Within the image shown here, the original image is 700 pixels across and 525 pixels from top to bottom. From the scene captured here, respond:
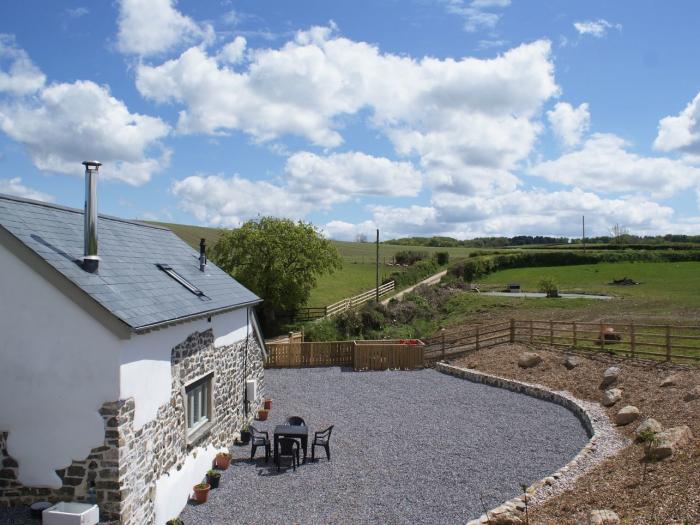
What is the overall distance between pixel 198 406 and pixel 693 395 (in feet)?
40.3

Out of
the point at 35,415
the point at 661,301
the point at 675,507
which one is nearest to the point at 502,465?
the point at 675,507

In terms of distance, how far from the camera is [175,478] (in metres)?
9.84

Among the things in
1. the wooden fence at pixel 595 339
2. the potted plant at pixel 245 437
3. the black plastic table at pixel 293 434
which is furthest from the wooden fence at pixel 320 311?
the black plastic table at pixel 293 434

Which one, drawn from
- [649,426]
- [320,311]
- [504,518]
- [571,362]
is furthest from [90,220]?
[320,311]

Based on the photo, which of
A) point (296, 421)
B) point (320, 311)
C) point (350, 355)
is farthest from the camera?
point (320, 311)

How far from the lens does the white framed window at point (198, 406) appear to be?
445 inches

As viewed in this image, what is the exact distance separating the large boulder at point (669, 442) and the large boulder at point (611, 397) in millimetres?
4349

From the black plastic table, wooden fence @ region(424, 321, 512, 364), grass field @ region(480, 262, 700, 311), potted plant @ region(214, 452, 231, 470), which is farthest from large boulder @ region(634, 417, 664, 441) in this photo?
grass field @ region(480, 262, 700, 311)

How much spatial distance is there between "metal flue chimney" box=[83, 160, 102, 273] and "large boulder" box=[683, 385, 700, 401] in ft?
46.4

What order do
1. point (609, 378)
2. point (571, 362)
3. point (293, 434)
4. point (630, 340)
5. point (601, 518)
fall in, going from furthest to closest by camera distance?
point (630, 340), point (571, 362), point (609, 378), point (293, 434), point (601, 518)

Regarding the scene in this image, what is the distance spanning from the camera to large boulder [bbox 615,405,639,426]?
13.6 m

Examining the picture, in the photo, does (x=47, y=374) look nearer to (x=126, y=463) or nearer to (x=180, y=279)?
(x=126, y=463)

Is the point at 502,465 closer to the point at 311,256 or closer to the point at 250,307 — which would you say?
the point at 250,307

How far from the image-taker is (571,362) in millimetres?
19562
